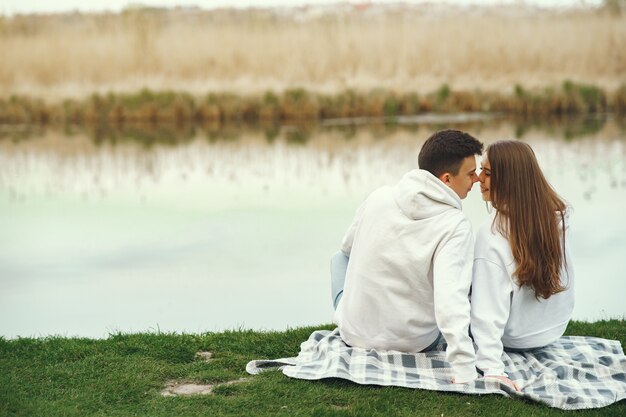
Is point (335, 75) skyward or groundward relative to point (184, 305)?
skyward

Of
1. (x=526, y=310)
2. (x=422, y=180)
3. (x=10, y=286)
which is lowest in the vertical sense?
(x=10, y=286)

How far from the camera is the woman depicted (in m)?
3.96

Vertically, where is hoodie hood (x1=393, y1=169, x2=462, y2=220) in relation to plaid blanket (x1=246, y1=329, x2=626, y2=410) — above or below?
above

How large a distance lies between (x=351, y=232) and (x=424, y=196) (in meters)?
0.51

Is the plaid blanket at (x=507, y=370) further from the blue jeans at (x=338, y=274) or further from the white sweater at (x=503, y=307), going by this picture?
the blue jeans at (x=338, y=274)

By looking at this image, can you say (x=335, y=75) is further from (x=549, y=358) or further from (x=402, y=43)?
(x=549, y=358)

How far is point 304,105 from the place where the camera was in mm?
18438

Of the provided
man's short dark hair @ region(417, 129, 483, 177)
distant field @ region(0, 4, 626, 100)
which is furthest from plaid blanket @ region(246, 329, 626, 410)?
distant field @ region(0, 4, 626, 100)

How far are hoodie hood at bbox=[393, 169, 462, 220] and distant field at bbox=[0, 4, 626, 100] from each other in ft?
48.1

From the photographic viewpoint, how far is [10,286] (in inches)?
311

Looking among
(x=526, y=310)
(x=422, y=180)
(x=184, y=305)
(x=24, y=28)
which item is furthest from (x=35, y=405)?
(x=24, y=28)

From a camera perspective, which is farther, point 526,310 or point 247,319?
point 247,319

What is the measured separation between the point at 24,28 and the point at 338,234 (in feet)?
67.0

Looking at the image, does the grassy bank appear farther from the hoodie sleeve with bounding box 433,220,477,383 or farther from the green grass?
the hoodie sleeve with bounding box 433,220,477,383
